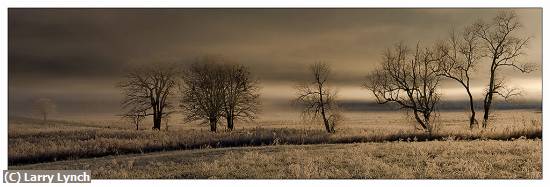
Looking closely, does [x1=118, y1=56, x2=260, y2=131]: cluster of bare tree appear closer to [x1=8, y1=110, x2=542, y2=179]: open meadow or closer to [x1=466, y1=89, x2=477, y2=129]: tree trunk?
[x1=8, y1=110, x2=542, y2=179]: open meadow

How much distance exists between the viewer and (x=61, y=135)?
16.6 m

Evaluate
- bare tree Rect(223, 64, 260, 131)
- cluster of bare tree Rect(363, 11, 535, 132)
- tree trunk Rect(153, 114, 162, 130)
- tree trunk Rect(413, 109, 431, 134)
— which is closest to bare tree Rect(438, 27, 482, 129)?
cluster of bare tree Rect(363, 11, 535, 132)

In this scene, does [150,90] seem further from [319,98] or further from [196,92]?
[319,98]

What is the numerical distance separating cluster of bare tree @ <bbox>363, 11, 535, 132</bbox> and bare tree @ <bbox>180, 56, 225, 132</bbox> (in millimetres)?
3349

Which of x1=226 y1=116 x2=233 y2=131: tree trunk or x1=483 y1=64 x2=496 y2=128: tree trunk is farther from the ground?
x1=483 y1=64 x2=496 y2=128: tree trunk

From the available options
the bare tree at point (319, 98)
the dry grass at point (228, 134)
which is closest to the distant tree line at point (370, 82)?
the bare tree at point (319, 98)

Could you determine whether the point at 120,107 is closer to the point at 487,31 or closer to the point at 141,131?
the point at 141,131

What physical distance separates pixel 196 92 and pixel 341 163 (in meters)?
3.97

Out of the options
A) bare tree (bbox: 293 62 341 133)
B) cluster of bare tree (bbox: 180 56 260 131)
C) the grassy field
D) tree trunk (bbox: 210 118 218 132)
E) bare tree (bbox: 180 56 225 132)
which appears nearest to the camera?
the grassy field

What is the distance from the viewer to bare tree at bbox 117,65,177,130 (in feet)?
51.6

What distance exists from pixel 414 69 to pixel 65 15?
772 centimetres

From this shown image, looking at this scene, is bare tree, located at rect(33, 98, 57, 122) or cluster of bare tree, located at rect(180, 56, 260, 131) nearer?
bare tree, located at rect(33, 98, 57, 122)
